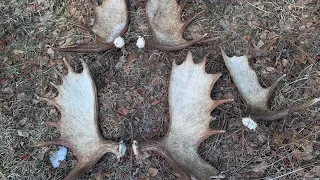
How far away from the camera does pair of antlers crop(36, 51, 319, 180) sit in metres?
3.58

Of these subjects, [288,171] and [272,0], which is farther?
[272,0]

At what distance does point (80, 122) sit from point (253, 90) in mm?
1546

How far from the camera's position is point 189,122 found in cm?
360

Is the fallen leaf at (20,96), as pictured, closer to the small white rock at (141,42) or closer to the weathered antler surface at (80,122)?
the weathered antler surface at (80,122)

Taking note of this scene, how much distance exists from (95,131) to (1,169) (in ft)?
3.17

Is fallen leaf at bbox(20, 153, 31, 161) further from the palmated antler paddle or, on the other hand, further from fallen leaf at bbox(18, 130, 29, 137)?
the palmated antler paddle

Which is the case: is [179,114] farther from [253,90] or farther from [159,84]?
[253,90]

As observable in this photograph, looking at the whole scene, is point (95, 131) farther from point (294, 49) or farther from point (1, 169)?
point (294, 49)

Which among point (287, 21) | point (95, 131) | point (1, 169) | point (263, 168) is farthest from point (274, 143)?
point (1, 169)

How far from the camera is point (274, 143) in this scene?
3.71 metres

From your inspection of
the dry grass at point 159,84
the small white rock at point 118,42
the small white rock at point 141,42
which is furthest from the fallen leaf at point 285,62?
the small white rock at point 118,42

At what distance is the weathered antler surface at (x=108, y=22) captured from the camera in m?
4.01

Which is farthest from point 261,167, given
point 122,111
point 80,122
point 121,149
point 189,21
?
point 80,122

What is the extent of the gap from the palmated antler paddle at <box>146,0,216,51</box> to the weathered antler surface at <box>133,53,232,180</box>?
0.94ft
